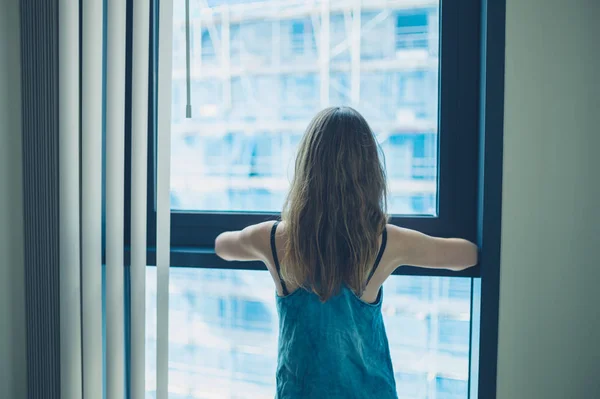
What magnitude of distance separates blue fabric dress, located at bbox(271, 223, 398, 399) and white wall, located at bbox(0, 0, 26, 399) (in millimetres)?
880

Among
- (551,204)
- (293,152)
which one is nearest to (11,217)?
(293,152)

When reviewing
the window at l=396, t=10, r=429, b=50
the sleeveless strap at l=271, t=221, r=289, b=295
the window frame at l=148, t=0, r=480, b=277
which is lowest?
the sleeveless strap at l=271, t=221, r=289, b=295

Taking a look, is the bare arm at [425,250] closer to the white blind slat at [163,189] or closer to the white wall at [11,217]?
the white blind slat at [163,189]

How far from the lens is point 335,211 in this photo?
2.97ft

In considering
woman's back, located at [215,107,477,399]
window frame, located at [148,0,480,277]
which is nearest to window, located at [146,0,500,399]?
window frame, located at [148,0,480,277]

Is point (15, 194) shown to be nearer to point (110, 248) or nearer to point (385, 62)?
point (110, 248)

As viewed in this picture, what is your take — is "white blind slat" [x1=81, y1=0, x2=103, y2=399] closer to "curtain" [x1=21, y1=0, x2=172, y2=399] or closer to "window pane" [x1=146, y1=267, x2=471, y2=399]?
"curtain" [x1=21, y1=0, x2=172, y2=399]

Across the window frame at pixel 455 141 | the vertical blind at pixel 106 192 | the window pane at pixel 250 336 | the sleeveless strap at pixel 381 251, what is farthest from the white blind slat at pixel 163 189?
the sleeveless strap at pixel 381 251

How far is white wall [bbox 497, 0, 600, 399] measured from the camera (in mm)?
1018

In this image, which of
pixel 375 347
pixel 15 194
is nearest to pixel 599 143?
pixel 375 347

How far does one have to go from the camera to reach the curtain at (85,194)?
1104 mm

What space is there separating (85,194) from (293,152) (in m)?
0.62

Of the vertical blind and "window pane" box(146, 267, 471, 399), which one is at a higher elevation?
the vertical blind

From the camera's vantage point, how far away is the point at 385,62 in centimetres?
119
